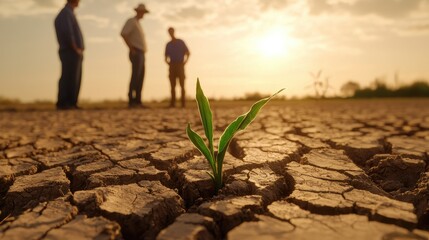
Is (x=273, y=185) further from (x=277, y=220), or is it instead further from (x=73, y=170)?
(x=73, y=170)

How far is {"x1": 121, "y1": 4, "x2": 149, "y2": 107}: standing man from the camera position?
17.1 feet

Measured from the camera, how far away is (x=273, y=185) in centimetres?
126

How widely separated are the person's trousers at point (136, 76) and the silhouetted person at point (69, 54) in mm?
712

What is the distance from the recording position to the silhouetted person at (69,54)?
15.2 ft

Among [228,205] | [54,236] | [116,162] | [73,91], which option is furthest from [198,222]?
[73,91]

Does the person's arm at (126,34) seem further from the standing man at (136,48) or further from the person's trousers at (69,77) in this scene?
the person's trousers at (69,77)

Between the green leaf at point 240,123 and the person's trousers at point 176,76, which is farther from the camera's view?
the person's trousers at point 176,76

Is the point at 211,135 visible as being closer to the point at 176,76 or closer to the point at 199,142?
the point at 199,142

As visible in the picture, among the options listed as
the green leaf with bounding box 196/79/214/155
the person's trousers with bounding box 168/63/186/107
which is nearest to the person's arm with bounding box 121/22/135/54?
the person's trousers with bounding box 168/63/186/107

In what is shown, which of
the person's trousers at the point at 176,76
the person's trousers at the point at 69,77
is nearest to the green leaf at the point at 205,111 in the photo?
the person's trousers at the point at 69,77

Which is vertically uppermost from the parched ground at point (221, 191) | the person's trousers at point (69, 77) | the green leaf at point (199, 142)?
the person's trousers at point (69, 77)

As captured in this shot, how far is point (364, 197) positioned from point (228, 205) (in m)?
0.39

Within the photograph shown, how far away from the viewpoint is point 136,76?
218 inches

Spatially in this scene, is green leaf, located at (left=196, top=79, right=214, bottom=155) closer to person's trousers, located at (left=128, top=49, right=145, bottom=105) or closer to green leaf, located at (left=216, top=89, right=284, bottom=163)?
green leaf, located at (left=216, top=89, right=284, bottom=163)
